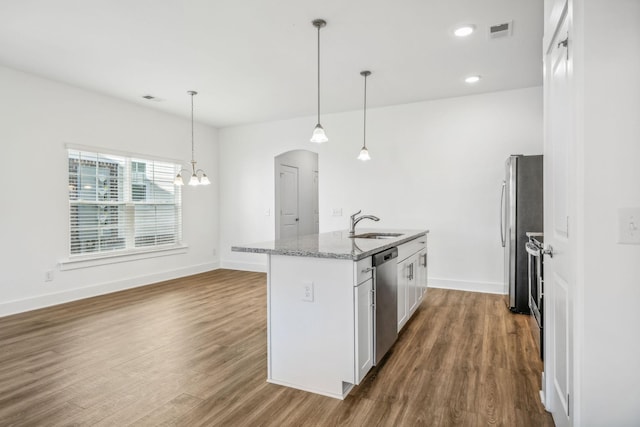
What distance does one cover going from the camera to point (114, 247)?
206 inches

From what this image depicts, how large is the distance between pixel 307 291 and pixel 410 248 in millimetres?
1514

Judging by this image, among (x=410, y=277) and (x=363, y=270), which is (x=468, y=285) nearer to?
(x=410, y=277)

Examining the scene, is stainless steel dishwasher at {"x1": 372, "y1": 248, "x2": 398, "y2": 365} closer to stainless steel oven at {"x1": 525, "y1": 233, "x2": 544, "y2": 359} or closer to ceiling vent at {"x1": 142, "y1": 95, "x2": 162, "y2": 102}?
stainless steel oven at {"x1": 525, "y1": 233, "x2": 544, "y2": 359}

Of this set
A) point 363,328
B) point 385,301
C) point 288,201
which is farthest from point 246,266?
point 363,328

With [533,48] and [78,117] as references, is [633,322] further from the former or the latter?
Result: [78,117]

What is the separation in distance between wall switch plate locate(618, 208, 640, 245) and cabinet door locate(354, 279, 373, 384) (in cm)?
134

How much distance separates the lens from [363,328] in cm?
234

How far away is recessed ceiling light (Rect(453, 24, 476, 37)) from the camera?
3.12m

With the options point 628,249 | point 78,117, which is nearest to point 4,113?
point 78,117

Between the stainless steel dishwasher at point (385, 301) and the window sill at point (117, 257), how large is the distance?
4.14 meters

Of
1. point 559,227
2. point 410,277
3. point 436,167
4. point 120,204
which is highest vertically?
point 436,167

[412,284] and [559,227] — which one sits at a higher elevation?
[559,227]

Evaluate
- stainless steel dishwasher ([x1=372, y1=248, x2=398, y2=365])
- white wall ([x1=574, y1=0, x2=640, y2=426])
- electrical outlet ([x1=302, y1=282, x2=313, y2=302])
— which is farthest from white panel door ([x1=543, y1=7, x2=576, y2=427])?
electrical outlet ([x1=302, y1=282, x2=313, y2=302])

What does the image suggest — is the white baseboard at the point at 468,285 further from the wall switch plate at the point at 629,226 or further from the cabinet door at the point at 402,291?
the wall switch plate at the point at 629,226
